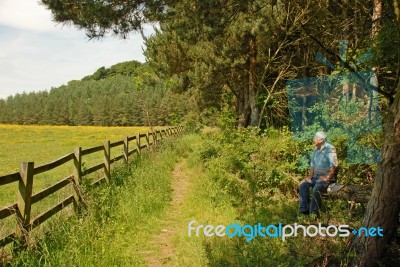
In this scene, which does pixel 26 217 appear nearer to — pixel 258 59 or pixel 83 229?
pixel 83 229

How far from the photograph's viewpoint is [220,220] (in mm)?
6191

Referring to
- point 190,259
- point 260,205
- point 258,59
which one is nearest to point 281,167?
point 260,205

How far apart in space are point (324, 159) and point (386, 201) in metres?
2.46

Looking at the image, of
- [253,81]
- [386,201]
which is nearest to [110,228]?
[386,201]

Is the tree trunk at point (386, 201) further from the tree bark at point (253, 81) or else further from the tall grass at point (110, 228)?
the tree bark at point (253, 81)

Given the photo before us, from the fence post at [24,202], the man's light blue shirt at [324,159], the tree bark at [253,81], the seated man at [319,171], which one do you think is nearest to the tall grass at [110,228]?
the fence post at [24,202]

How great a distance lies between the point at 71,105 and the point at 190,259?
335ft

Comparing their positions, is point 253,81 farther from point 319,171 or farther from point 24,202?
point 24,202

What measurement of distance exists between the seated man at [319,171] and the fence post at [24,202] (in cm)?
402

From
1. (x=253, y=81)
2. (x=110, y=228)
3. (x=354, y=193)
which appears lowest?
(x=110, y=228)

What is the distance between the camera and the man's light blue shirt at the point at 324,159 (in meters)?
5.69

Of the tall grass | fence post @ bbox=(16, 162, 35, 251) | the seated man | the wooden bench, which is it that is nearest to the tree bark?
the tall grass

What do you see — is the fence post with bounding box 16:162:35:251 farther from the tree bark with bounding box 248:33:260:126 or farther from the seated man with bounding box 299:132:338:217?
the tree bark with bounding box 248:33:260:126

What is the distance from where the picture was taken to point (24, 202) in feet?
14.1
